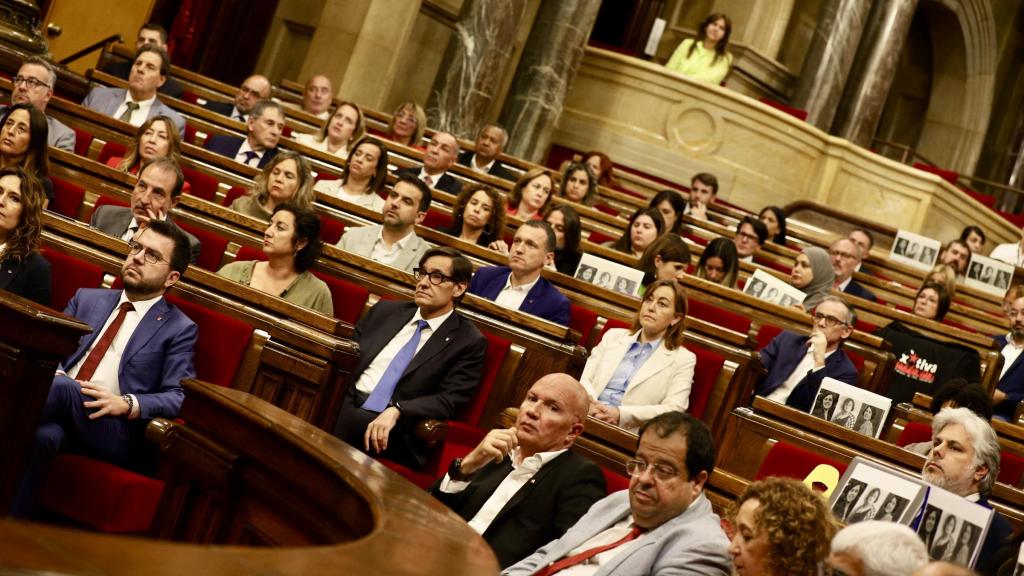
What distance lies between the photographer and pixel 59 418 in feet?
9.10

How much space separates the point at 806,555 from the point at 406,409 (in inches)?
61.3

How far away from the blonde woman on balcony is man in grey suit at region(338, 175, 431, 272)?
603 cm

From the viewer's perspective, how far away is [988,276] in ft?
24.5

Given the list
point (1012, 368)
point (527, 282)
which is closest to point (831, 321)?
point (527, 282)

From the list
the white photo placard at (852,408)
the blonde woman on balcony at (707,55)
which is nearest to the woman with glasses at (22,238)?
the white photo placard at (852,408)

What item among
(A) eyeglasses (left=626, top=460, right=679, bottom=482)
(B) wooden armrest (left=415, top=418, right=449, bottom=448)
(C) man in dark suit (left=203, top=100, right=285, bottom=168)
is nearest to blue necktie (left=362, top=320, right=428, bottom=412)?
(B) wooden armrest (left=415, top=418, right=449, bottom=448)

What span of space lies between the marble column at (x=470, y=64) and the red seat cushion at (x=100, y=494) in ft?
20.7

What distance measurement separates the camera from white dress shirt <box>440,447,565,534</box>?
8.73 feet

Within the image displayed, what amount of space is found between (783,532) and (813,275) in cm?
389

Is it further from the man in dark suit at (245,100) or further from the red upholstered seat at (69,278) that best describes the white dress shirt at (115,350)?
the man in dark suit at (245,100)

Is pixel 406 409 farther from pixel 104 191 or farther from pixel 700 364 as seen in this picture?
pixel 104 191

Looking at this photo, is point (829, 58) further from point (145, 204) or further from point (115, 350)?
point (115, 350)

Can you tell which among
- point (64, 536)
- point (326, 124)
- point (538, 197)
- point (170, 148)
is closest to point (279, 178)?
point (170, 148)

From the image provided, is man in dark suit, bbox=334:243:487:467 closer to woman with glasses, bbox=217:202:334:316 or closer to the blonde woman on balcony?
woman with glasses, bbox=217:202:334:316
